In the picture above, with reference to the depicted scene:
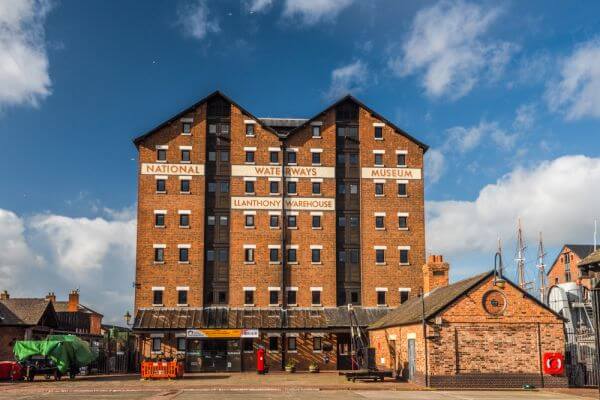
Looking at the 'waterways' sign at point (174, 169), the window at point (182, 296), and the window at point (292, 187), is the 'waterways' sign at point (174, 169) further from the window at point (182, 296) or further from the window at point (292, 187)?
the window at point (182, 296)

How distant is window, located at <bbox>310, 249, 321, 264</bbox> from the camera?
166 ft

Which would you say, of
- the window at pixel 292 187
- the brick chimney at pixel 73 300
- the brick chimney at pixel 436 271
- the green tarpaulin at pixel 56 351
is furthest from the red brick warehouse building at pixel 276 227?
the brick chimney at pixel 73 300

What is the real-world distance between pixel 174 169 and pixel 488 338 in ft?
92.4

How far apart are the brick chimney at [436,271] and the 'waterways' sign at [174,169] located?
19.0 metres

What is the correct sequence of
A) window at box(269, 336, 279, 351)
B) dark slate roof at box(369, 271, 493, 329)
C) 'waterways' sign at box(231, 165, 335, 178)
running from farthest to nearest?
'waterways' sign at box(231, 165, 335, 178), window at box(269, 336, 279, 351), dark slate roof at box(369, 271, 493, 329)

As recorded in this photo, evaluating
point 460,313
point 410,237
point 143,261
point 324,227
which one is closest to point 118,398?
point 460,313

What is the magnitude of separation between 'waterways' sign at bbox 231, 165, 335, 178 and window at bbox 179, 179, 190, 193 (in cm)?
354

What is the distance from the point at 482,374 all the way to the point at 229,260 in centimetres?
2372

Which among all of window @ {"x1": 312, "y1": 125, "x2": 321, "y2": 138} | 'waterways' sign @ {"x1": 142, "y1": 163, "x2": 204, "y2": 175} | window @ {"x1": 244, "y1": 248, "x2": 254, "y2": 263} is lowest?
window @ {"x1": 244, "y1": 248, "x2": 254, "y2": 263}

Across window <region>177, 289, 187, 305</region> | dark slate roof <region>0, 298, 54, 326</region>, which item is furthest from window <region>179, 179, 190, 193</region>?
dark slate roof <region>0, 298, 54, 326</region>

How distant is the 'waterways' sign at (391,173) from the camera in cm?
5222

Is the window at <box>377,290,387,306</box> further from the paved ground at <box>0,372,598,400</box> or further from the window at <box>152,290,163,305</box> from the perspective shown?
the window at <box>152,290,163,305</box>

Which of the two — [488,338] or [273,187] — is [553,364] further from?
[273,187]

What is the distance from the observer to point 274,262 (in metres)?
50.3
